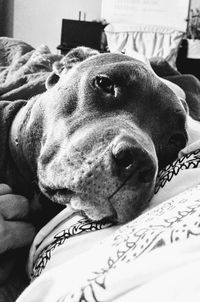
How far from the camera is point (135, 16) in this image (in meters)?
5.03

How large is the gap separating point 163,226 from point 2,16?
5.57m

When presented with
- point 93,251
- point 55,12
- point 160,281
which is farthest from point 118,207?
point 55,12

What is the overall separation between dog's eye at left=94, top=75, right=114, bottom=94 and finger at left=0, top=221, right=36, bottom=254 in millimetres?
416

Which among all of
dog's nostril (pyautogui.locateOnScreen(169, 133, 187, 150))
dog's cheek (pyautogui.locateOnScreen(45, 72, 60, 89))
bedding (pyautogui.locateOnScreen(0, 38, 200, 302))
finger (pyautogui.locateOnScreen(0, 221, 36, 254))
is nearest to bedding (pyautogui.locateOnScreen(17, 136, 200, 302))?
bedding (pyautogui.locateOnScreen(0, 38, 200, 302))

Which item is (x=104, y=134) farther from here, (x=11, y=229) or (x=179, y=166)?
(x=11, y=229)

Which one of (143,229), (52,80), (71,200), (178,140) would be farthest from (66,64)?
(143,229)

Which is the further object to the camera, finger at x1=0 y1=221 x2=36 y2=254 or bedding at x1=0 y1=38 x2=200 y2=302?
finger at x1=0 y1=221 x2=36 y2=254

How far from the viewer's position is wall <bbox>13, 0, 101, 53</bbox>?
5426mm

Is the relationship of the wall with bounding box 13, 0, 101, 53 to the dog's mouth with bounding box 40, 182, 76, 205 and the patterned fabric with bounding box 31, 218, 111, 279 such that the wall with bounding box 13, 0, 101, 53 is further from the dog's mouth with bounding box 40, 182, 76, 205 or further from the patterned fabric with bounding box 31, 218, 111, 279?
the patterned fabric with bounding box 31, 218, 111, 279

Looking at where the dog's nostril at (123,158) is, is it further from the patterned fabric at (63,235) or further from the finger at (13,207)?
the finger at (13,207)

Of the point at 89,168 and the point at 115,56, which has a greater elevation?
the point at 115,56

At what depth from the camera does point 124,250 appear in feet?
2.06

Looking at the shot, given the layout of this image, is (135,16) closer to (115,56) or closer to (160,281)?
(115,56)

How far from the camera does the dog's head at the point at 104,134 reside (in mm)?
905
